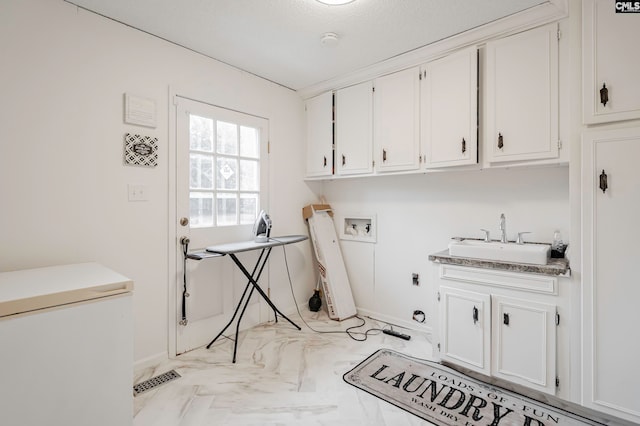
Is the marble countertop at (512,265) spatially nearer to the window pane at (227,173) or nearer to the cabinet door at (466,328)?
the cabinet door at (466,328)

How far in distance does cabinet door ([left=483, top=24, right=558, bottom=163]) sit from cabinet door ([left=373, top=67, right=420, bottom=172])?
0.55m

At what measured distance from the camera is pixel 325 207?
355cm

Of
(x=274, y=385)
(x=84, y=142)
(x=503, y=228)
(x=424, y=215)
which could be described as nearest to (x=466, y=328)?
(x=503, y=228)

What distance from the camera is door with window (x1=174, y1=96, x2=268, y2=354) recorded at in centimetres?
247

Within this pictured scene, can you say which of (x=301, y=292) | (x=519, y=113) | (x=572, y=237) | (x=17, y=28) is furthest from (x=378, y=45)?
(x=301, y=292)

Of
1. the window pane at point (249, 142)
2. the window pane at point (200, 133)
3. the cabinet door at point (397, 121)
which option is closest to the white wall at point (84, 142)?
the window pane at point (200, 133)

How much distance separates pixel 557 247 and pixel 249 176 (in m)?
2.51

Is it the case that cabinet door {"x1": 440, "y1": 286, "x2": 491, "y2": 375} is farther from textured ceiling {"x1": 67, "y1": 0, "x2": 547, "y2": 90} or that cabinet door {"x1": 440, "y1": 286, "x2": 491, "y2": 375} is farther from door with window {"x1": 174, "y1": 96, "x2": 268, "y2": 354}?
textured ceiling {"x1": 67, "y1": 0, "x2": 547, "y2": 90}

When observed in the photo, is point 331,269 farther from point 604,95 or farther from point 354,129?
point 604,95

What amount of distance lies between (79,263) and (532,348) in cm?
284

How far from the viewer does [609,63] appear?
Result: 1638 millimetres

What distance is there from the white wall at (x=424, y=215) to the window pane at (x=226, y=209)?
1222 millimetres

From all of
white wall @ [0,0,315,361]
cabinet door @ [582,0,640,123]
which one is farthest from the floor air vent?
cabinet door @ [582,0,640,123]

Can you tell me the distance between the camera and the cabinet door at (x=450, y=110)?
2.30 m
